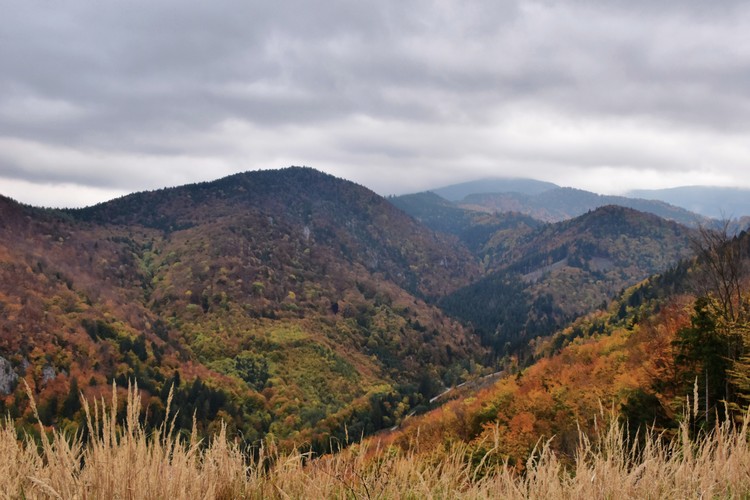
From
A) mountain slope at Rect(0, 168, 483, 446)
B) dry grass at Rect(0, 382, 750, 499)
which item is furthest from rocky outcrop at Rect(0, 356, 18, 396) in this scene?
dry grass at Rect(0, 382, 750, 499)

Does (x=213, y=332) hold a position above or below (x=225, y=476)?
below

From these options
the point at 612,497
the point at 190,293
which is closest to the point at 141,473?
the point at 612,497

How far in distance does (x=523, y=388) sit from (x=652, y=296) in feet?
215

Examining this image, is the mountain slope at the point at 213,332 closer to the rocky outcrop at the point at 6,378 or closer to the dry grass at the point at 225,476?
the rocky outcrop at the point at 6,378

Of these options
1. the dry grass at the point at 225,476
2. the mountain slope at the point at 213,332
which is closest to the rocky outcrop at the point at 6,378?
the mountain slope at the point at 213,332

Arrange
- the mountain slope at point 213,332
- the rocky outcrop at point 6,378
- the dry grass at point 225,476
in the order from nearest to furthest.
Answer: the dry grass at point 225,476, the rocky outcrop at point 6,378, the mountain slope at point 213,332

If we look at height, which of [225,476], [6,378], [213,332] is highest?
[225,476]

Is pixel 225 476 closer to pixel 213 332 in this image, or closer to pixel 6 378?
pixel 6 378

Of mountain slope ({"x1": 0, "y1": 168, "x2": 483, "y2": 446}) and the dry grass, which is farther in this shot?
mountain slope ({"x1": 0, "y1": 168, "x2": 483, "y2": 446})

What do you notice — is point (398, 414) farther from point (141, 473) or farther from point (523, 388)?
point (141, 473)

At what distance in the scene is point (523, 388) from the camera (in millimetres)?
47562

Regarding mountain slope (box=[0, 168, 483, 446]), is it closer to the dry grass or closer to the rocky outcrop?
the rocky outcrop

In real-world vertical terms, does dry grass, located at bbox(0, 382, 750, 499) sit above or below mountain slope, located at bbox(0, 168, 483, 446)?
above

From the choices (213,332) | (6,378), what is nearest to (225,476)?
(6,378)
